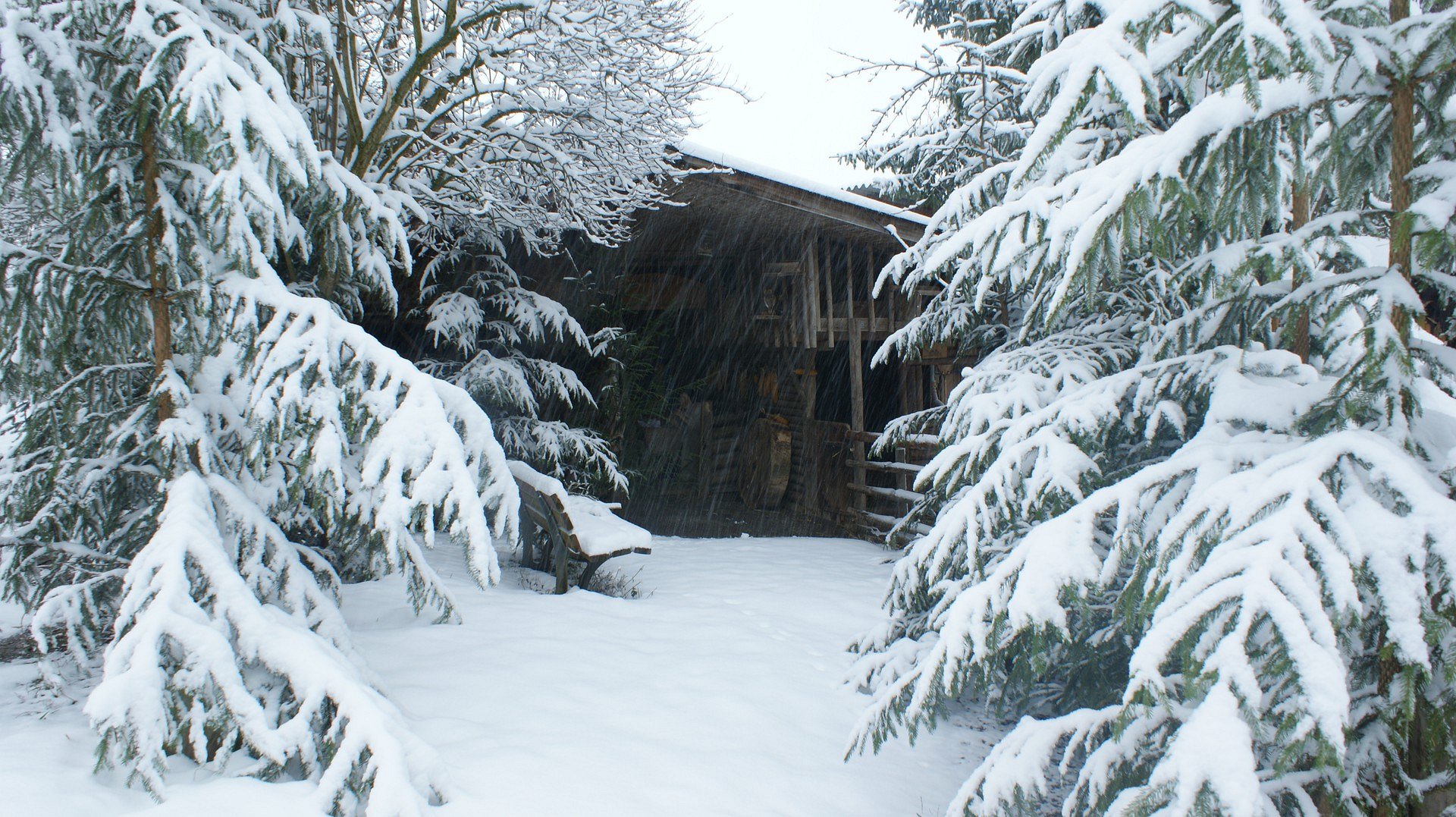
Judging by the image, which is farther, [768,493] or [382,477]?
[768,493]

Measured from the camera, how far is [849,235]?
1033 centimetres

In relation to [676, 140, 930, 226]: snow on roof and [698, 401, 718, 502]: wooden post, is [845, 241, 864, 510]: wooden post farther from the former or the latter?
[698, 401, 718, 502]: wooden post

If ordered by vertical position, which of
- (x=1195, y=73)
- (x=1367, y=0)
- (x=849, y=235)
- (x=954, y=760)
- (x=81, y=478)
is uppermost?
(x=849, y=235)

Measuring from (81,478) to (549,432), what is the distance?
16.8 ft

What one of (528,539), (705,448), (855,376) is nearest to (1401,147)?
(528,539)

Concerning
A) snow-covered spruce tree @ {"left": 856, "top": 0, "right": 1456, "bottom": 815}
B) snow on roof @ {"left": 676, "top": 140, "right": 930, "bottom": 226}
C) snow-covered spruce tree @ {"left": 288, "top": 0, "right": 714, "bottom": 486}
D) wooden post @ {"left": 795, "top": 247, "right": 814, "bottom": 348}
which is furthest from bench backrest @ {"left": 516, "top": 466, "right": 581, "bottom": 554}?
wooden post @ {"left": 795, "top": 247, "right": 814, "bottom": 348}

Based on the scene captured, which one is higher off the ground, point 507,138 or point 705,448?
point 507,138

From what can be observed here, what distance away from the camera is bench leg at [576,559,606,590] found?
6.39m

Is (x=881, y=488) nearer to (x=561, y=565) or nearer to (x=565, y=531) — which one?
(x=565, y=531)

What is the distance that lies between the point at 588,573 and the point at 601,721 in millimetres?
2756

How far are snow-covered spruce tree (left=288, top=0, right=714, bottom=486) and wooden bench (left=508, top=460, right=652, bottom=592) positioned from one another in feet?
4.43

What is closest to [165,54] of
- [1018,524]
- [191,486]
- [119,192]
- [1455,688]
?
[119,192]

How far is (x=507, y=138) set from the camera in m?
7.51

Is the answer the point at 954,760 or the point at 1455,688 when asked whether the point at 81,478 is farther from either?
the point at 1455,688
